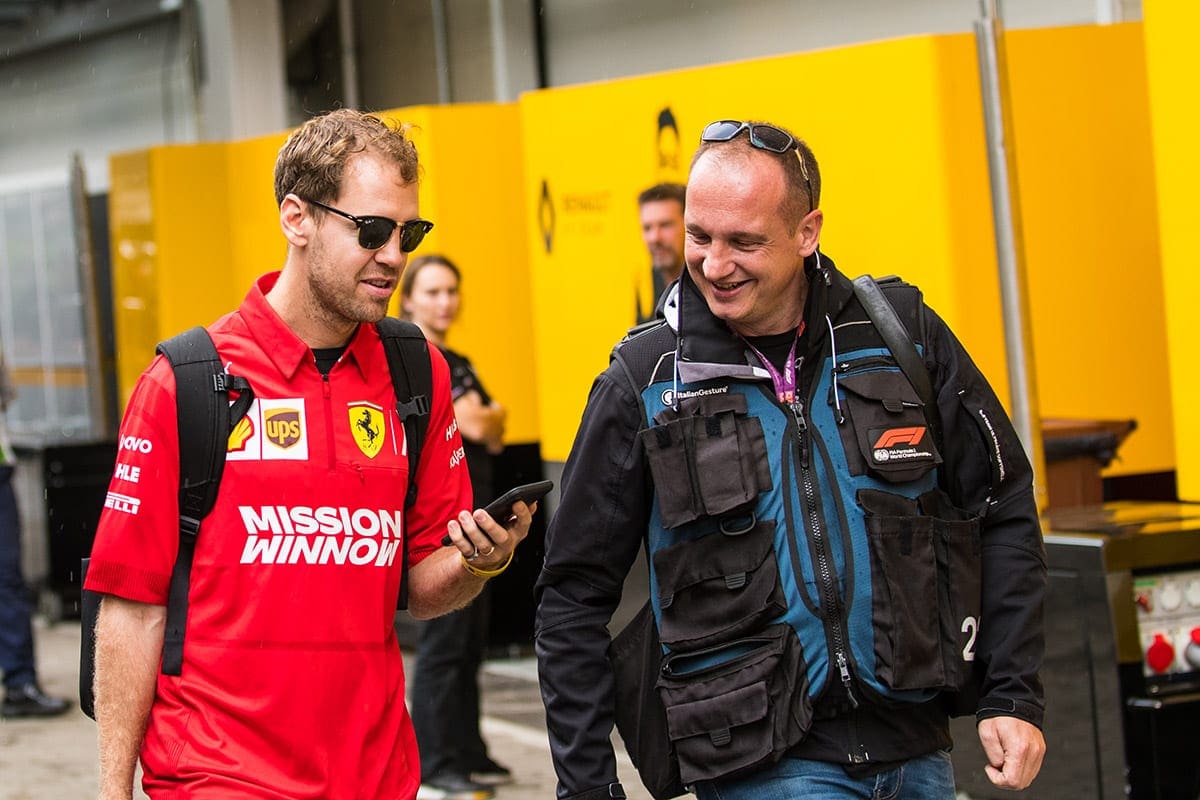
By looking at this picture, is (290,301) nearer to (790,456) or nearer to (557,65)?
(790,456)

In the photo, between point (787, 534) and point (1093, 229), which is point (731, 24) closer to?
point (1093, 229)

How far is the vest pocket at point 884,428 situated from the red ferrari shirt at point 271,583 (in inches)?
32.1

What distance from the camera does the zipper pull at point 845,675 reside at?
2959 mm

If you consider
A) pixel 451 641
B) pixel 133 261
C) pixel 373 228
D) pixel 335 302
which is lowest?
pixel 451 641

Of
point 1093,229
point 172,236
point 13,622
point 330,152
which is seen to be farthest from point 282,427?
point 172,236

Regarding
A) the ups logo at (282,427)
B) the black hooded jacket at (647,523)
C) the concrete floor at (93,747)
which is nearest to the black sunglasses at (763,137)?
the black hooded jacket at (647,523)

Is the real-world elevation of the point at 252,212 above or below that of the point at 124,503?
above

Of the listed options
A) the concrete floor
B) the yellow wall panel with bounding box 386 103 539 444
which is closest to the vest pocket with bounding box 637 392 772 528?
the concrete floor

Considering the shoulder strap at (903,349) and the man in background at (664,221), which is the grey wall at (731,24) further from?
the shoulder strap at (903,349)

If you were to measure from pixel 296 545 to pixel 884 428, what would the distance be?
1019mm

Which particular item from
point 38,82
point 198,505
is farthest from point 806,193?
point 38,82

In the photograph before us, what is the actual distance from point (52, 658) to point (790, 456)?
838 cm

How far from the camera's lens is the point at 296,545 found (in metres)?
3.00

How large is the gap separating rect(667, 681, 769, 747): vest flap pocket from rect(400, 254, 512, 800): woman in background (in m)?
3.56
